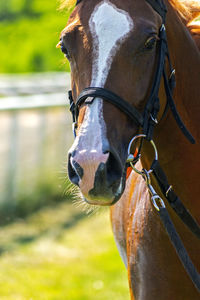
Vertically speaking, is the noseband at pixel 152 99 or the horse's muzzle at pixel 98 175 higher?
the noseband at pixel 152 99

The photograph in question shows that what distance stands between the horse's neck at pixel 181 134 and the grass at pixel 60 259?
2.61 meters

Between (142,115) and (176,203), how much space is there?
446 millimetres

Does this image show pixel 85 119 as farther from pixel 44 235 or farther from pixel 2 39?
pixel 2 39

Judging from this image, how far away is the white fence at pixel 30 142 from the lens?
688 centimetres

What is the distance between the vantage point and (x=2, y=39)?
1334cm

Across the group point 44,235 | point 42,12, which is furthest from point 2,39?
point 44,235

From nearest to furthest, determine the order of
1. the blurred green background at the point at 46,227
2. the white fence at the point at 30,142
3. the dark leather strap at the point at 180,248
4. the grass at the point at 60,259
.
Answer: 1. the dark leather strap at the point at 180,248
2. the grass at the point at 60,259
3. the blurred green background at the point at 46,227
4. the white fence at the point at 30,142

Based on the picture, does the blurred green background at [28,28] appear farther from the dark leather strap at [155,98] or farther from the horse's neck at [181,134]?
the dark leather strap at [155,98]

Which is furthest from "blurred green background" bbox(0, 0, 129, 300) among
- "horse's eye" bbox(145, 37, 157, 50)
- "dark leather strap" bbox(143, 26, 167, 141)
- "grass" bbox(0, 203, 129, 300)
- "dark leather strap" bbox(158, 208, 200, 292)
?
"horse's eye" bbox(145, 37, 157, 50)

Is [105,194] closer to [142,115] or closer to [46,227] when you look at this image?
[142,115]

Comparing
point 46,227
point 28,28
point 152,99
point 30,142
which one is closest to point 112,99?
point 152,99

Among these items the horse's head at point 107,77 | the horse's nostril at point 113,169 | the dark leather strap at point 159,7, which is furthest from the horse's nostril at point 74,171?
the dark leather strap at point 159,7

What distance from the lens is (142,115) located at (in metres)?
2.30

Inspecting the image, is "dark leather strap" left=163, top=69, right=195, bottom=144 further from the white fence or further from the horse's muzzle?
the white fence
